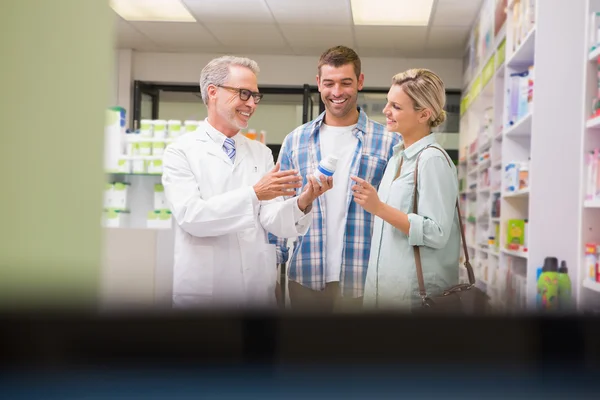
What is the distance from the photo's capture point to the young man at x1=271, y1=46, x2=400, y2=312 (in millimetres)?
979

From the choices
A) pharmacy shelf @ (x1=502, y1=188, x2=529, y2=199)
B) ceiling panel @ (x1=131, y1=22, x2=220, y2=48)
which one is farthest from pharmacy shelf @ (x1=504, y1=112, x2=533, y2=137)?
ceiling panel @ (x1=131, y1=22, x2=220, y2=48)

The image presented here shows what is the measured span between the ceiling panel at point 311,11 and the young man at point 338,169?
67 centimetres

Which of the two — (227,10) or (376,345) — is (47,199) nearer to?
(376,345)

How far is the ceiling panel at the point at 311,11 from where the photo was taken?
170cm

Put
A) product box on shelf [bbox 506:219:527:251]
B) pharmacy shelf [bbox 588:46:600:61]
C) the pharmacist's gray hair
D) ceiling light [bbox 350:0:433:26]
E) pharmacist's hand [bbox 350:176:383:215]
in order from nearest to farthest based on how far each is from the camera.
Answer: pharmacist's hand [bbox 350:176:383:215]
the pharmacist's gray hair
pharmacy shelf [bbox 588:46:600:61]
ceiling light [bbox 350:0:433:26]
product box on shelf [bbox 506:219:527:251]

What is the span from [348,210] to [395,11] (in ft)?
4.91

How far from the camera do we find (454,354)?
16cm

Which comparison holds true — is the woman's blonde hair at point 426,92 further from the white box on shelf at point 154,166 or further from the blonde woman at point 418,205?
the white box on shelf at point 154,166

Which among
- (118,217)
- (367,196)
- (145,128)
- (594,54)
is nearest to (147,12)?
(145,128)

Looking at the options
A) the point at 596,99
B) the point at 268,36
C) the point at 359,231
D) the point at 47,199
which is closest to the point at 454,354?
the point at 47,199

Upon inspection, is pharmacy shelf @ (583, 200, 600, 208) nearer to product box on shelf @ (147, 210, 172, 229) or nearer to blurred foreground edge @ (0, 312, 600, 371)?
product box on shelf @ (147, 210, 172, 229)

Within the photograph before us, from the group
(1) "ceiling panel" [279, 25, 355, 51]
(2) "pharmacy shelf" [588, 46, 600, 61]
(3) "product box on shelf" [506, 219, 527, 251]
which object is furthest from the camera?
(3) "product box on shelf" [506, 219, 527, 251]

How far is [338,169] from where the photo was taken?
3.25 ft

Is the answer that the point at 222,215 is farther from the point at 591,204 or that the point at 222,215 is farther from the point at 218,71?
the point at 591,204
